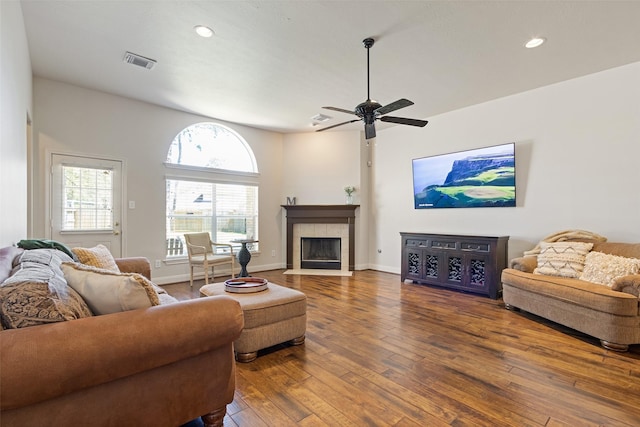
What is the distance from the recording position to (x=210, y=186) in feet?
18.3

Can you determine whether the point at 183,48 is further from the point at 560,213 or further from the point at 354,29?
the point at 560,213

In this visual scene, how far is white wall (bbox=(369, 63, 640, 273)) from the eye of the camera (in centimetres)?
351

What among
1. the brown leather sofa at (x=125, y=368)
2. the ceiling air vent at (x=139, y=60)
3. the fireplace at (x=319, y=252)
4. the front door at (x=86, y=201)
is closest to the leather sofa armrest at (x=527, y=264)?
the fireplace at (x=319, y=252)

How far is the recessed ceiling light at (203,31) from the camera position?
9.29ft

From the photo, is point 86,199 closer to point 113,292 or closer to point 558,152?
point 113,292

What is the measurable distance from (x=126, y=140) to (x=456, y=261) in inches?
208

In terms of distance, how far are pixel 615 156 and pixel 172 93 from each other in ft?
18.8

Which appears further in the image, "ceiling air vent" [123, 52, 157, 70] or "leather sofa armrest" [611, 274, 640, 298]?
"ceiling air vent" [123, 52, 157, 70]

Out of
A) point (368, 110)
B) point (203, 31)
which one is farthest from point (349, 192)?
point (203, 31)

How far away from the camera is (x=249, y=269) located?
6016 millimetres

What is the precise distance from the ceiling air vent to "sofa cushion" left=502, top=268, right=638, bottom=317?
4817mm

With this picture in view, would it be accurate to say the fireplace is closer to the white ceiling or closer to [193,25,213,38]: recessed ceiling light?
the white ceiling

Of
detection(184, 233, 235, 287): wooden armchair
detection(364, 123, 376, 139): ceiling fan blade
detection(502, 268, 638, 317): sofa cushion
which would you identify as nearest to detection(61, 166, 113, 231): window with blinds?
detection(184, 233, 235, 287): wooden armchair

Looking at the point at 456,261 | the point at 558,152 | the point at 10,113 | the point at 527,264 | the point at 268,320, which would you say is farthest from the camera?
the point at 456,261
